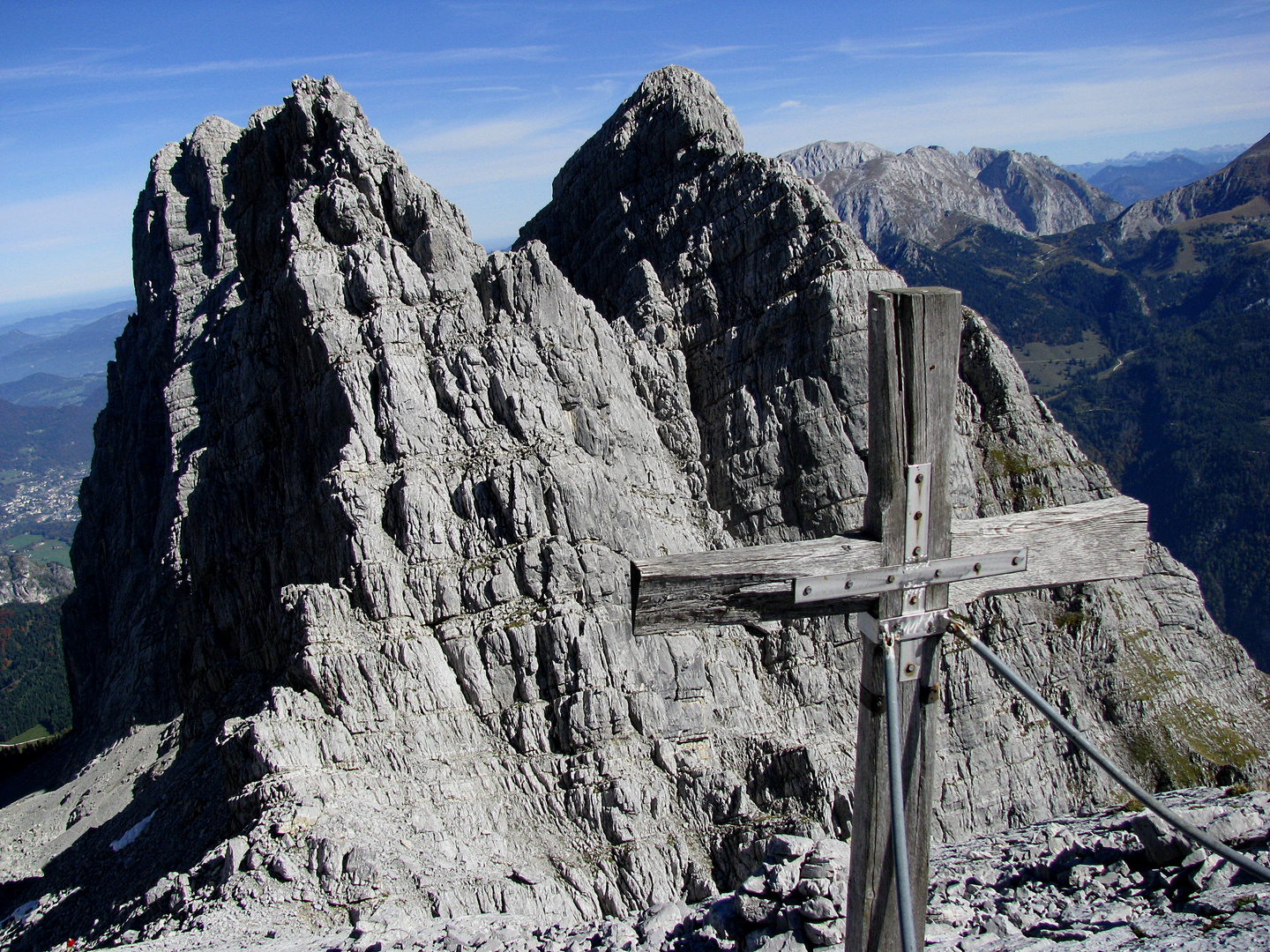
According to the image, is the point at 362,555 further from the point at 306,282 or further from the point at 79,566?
the point at 79,566

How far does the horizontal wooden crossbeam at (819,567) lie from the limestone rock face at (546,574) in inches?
879

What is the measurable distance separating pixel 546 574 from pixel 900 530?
2841 cm

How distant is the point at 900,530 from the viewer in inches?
245

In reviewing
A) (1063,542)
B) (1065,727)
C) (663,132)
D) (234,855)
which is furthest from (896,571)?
(663,132)

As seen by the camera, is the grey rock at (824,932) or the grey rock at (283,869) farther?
the grey rock at (283,869)

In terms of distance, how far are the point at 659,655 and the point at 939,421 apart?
28.4m

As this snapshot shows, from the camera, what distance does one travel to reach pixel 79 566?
243 ft

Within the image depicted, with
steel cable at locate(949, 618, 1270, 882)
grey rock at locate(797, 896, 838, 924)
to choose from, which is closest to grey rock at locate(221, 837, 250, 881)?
grey rock at locate(797, 896, 838, 924)

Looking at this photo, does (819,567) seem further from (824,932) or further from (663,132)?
(663,132)

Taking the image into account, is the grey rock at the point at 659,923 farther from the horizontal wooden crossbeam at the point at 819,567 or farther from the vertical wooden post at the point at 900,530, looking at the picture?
the horizontal wooden crossbeam at the point at 819,567

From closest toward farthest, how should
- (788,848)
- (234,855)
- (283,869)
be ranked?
(788,848) → (283,869) → (234,855)

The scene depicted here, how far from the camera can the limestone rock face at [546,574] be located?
29266mm

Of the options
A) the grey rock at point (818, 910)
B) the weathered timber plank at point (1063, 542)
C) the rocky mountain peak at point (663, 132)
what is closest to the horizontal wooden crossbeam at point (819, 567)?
the weathered timber plank at point (1063, 542)

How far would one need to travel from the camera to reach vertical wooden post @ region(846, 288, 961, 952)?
6121 millimetres
